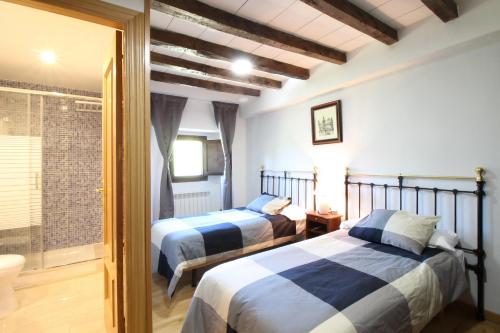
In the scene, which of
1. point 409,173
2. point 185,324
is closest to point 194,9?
point 185,324

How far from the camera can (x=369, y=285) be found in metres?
1.45

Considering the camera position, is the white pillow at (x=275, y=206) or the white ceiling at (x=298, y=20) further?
the white pillow at (x=275, y=206)

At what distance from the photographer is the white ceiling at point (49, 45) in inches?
67.7

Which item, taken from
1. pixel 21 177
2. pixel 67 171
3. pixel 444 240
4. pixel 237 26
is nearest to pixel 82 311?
pixel 21 177

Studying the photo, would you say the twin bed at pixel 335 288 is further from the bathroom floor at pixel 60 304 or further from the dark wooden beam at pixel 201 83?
the dark wooden beam at pixel 201 83

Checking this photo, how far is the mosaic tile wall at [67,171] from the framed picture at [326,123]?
3.03 meters

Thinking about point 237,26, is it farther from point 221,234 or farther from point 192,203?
point 192,203

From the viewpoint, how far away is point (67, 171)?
10.9 feet

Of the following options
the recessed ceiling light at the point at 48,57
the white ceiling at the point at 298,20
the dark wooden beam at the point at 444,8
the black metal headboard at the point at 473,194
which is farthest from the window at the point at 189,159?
the dark wooden beam at the point at 444,8

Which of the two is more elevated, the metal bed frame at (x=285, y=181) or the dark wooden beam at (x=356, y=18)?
the dark wooden beam at (x=356, y=18)

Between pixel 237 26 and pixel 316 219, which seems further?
pixel 316 219

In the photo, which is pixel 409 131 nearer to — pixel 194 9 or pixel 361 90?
pixel 361 90

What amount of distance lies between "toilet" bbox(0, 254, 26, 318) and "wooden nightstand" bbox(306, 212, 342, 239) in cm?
301

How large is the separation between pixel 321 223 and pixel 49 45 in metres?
3.15
